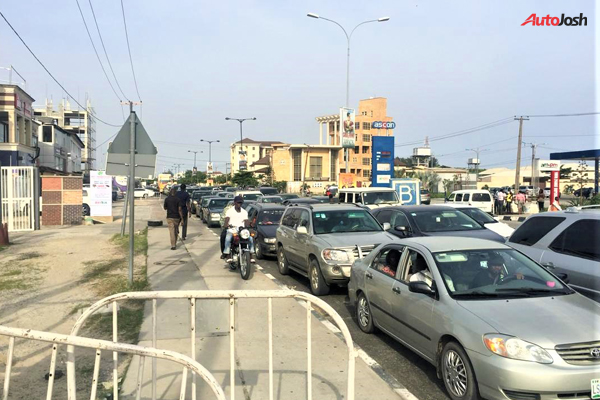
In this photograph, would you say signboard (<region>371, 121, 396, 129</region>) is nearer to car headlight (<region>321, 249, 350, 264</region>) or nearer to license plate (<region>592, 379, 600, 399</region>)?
car headlight (<region>321, 249, 350, 264</region>)

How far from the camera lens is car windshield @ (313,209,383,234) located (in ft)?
33.4

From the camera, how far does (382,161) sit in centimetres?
3228

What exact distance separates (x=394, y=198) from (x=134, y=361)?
1595 centimetres

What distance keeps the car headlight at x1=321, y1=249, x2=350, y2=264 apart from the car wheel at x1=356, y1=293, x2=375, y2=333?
64.6 inches

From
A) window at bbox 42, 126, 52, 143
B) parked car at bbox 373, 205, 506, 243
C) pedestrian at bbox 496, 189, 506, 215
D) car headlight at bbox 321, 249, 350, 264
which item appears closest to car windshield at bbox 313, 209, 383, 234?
parked car at bbox 373, 205, 506, 243

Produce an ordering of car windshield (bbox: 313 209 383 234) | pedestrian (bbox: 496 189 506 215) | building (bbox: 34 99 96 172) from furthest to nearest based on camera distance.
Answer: building (bbox: 34 99 96 172) < pedestrian (bbox: 496 189 506 215) < car windshield (bbox: 313 209 383 234)

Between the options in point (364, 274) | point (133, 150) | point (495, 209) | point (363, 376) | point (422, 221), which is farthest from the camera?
point (495, 209)

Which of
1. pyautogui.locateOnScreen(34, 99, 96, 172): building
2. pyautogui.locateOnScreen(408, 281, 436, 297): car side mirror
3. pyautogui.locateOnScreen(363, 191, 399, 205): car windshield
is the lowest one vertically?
pyautogui.locateOnScreen(408, 281, 436, 297): car side mirror

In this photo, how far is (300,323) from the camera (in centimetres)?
736

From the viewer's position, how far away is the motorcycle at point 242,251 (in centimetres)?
1074

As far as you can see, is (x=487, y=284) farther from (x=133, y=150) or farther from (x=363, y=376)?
(x=133, y=150)

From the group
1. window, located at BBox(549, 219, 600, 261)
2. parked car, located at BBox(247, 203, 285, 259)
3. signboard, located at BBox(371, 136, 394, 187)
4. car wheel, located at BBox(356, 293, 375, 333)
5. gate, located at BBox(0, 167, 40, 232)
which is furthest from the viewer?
signboard, located at BBox(371, 136, 394, 187)

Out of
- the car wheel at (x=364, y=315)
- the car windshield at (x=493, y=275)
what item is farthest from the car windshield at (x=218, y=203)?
the car windshield at (x=493, y=275)

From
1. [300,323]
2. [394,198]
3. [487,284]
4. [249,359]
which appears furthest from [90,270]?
[394,198]
